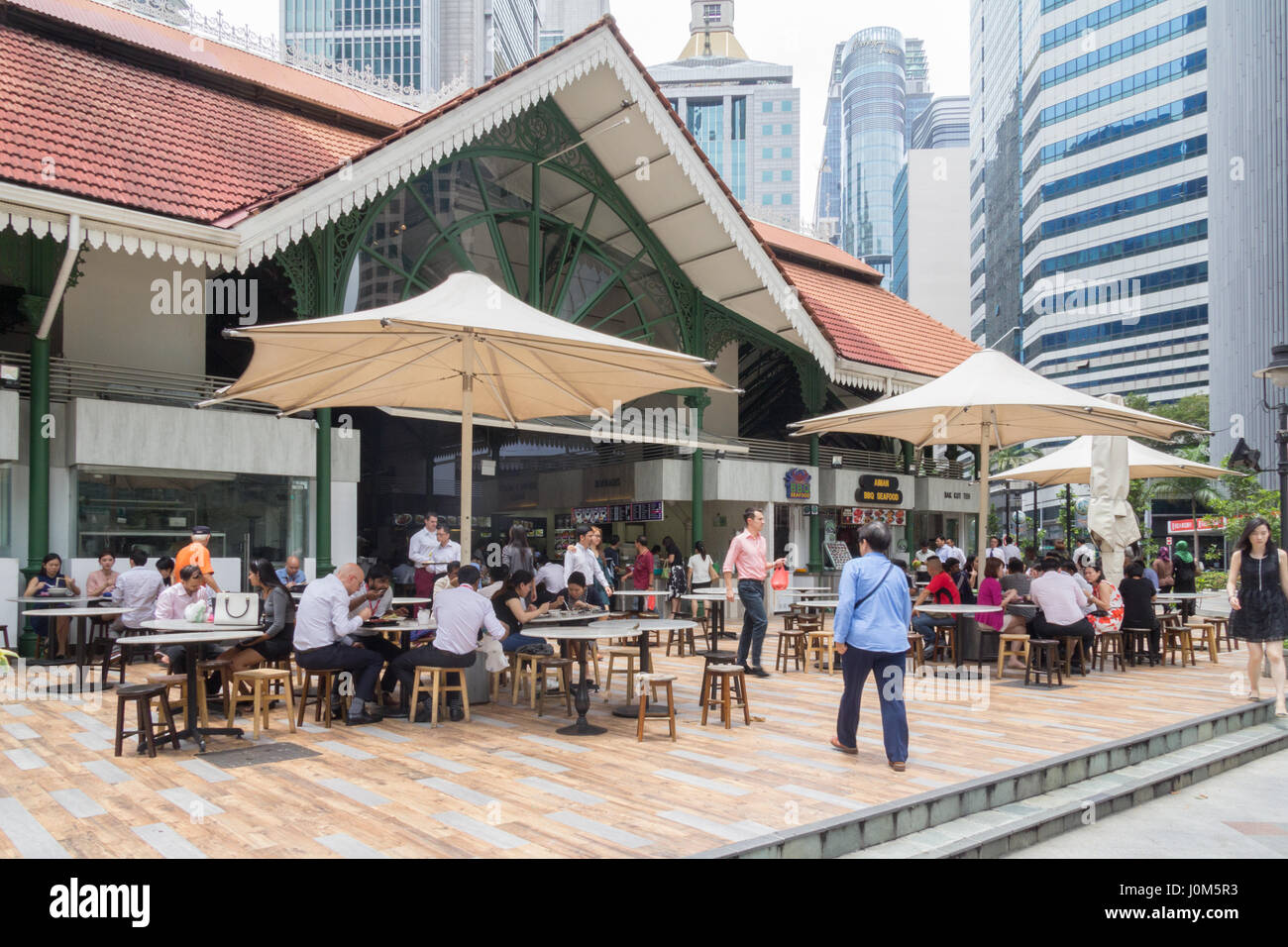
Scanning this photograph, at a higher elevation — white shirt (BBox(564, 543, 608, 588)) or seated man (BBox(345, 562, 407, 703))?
white shirt (BBox(564, 543, 608, 588))

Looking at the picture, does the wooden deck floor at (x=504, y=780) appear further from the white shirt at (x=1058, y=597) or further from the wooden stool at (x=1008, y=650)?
the white shirt at (x=1058, y=597)

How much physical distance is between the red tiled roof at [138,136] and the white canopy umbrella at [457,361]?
381cm

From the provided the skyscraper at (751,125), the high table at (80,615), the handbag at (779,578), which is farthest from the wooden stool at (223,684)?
the skyscraper at (751,125)

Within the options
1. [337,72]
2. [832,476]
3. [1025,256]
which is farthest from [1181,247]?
[337,72]

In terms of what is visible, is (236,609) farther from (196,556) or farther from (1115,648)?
(1115,648)

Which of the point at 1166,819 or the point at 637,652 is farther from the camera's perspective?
the point at 637,652

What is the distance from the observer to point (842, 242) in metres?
193

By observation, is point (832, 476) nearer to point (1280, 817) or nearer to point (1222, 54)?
point (1280, 817)

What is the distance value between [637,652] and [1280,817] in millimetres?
4806

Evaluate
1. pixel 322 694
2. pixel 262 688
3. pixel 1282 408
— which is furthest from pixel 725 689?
pixel 1282 408

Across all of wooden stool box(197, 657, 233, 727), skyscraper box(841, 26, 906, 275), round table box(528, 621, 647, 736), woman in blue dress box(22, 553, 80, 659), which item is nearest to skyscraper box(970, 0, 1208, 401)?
round table box(528, 621, 647, 736)

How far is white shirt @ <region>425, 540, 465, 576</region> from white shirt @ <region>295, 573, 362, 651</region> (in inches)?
189

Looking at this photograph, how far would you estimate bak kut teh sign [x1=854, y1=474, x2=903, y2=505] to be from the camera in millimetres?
21344

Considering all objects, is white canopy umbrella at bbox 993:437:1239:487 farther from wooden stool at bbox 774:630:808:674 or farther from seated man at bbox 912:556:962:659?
wooden stool at bbox 774:630:808:674
